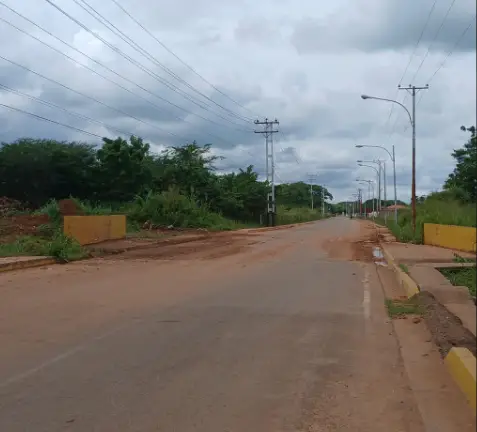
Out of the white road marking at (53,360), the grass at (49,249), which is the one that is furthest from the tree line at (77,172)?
the white road marking at (53,360)

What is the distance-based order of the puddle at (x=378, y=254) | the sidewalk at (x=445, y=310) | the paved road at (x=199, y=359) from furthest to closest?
the puddle at (x=378, y=254), the paved road at (x=199, y=359), the sidewalk at (x=445, y=310)

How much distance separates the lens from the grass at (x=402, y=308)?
1084 centimetres

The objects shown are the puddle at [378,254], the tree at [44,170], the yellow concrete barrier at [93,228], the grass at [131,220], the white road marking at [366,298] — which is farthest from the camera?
the tree at [44,170]

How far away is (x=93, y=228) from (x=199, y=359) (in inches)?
923

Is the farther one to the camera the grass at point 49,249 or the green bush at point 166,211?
the green bush at point 166,211

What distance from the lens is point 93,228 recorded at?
3003 cm

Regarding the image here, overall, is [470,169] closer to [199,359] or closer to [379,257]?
[199,359]

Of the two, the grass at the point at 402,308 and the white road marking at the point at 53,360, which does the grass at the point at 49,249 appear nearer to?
the grass at the point at 402,308

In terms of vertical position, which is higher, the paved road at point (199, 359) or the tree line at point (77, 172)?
the tree line at point (77, 172)

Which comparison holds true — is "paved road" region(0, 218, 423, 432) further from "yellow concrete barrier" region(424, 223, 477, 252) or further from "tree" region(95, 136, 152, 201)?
"tree" region(95, 136, 152, 201)

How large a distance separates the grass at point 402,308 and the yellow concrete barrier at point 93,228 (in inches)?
696

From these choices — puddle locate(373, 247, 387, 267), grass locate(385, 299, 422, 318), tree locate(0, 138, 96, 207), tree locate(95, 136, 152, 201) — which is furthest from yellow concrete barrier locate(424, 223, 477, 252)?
tree locate(0, 138, 96, 207)

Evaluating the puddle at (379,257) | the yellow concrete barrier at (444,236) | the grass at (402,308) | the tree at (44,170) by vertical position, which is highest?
the tree at (44,170)

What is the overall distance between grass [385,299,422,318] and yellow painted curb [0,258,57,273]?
11799mm
